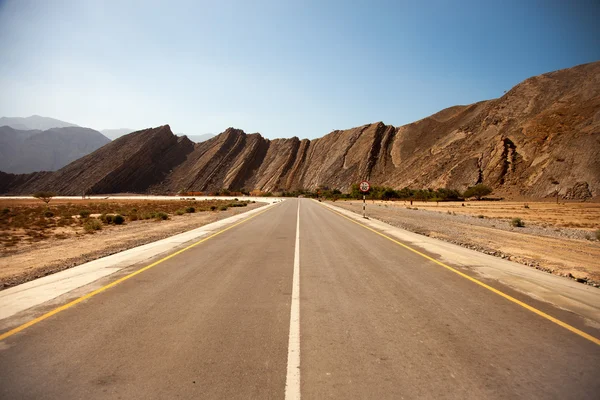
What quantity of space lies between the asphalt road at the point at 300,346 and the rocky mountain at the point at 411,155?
172 feet

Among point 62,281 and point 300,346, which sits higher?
point 300,346

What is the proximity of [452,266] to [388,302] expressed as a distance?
357 centimetres

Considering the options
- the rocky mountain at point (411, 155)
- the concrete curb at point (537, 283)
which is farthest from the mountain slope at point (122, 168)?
the concrete curb at point (537, 283)

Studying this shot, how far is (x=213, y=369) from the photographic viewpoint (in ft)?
10.3

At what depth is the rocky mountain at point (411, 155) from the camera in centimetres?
5019

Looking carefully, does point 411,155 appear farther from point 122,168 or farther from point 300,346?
point 122,168

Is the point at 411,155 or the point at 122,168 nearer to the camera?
the point at 411,155

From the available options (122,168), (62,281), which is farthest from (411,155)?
(122,168)

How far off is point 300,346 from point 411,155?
94.0m

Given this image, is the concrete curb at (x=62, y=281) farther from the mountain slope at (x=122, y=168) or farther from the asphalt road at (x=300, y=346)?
the mountain slope at (x=122, y=168)

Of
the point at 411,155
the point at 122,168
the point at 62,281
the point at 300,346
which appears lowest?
the point at 62,281

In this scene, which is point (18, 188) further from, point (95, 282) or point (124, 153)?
point (95, 282)

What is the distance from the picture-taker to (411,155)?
90.2 m

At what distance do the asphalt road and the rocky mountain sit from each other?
52465 millimetres
